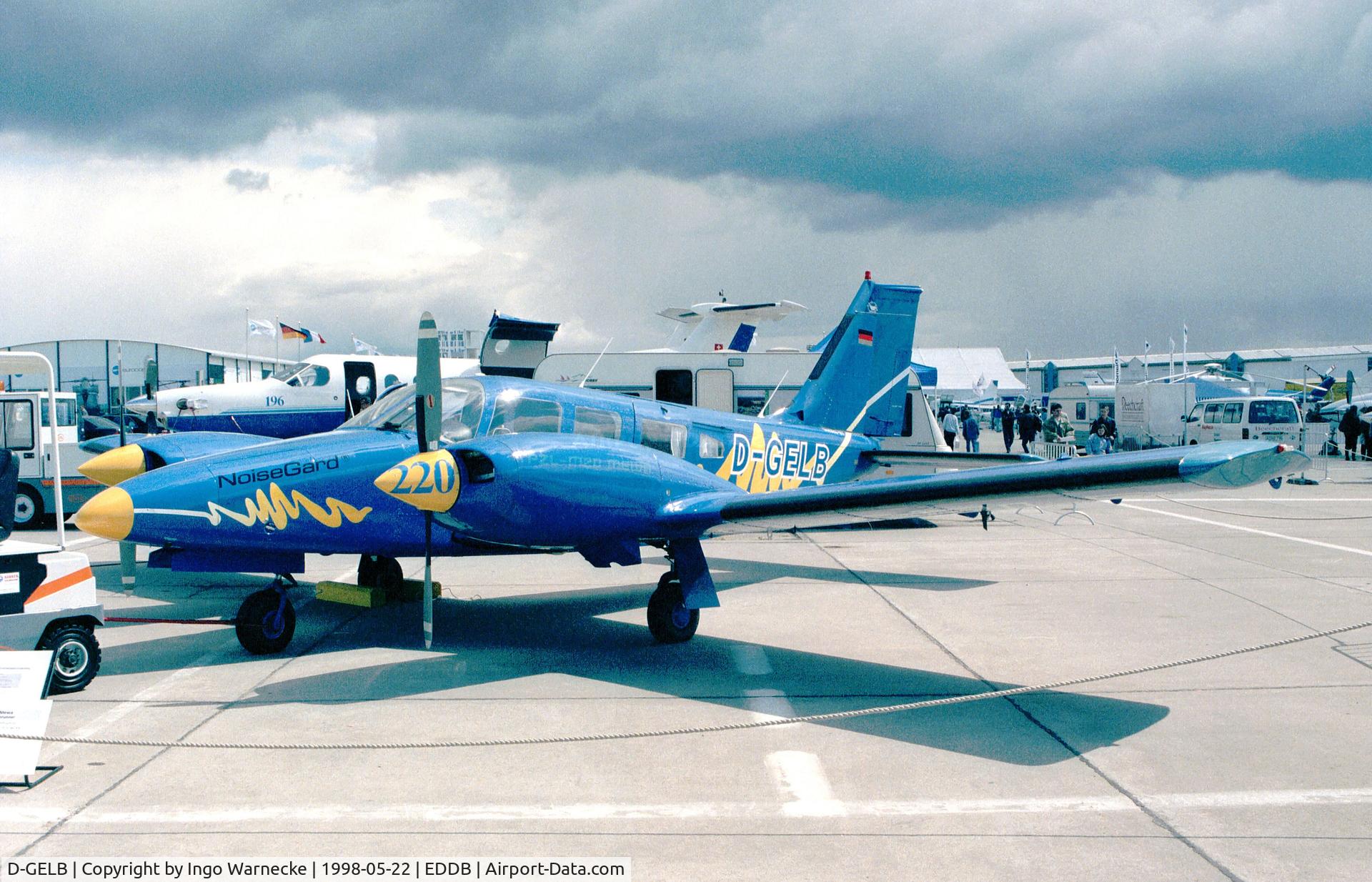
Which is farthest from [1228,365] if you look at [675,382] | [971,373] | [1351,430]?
[675,382]

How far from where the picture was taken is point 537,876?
4.18 metres

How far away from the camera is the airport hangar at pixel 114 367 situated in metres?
43.6

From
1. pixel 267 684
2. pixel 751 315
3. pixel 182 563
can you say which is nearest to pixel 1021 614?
pixel 267 684

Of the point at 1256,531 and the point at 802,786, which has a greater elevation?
the point at 802,786

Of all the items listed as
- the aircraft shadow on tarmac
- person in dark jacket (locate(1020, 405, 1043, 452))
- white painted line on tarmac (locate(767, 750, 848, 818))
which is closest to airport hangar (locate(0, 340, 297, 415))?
person in dark jacket (locate(1020, 405, 1043, 452))

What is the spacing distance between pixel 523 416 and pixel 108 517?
10.3 feet

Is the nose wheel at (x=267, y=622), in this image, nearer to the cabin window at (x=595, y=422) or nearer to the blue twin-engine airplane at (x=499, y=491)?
the blue twin-engine airplane at (x=499, y=491)

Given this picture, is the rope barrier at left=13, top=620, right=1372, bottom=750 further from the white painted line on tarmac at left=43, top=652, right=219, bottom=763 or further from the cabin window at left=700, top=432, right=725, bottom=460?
the cabin window at left=700, top=432, right=725, bottom=460

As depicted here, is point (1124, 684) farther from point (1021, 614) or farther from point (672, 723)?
point (672, 723)

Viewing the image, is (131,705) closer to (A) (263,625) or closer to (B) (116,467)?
(A) (263,625)

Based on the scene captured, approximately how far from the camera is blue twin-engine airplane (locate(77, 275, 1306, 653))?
7.06m

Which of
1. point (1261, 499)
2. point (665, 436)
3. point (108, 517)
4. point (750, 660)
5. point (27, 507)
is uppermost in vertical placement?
point (665, 436)

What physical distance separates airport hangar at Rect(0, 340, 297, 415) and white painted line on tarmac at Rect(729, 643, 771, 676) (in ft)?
117

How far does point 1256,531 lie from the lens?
16.9m
